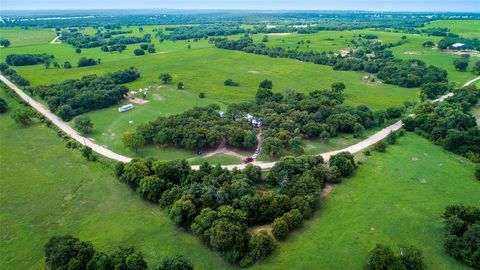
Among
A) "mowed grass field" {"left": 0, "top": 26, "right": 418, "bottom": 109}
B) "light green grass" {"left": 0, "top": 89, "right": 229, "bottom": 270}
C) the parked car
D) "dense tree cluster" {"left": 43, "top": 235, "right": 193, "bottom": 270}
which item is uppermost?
"dense tree cluster" {"left": 43, "top": 235, "right": 193, "bottom": 270}

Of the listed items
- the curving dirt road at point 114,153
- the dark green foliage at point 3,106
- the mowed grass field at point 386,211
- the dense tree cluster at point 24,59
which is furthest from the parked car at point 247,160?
the dense tree cluster at point 24,59

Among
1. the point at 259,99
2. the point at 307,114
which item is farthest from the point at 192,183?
the point at 259,99

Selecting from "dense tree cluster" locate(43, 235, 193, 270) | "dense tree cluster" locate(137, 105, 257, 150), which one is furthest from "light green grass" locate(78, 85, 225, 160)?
"dense tree cluster" locate(43, 235, 193, 270)

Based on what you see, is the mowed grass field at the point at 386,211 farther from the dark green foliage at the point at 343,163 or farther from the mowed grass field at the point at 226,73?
the mowed grass field at the point at 226,73

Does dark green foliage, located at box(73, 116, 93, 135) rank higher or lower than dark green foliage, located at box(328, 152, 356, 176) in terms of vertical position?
lower

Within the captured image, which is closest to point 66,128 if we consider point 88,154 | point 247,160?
point 88,154

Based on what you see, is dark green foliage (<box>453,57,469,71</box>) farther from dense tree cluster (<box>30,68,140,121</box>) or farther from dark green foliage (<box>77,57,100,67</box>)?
dark green foliage (<box>77,57,100,67</box>)

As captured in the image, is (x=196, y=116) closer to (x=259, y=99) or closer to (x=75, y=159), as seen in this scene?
(x=259, y=99)
